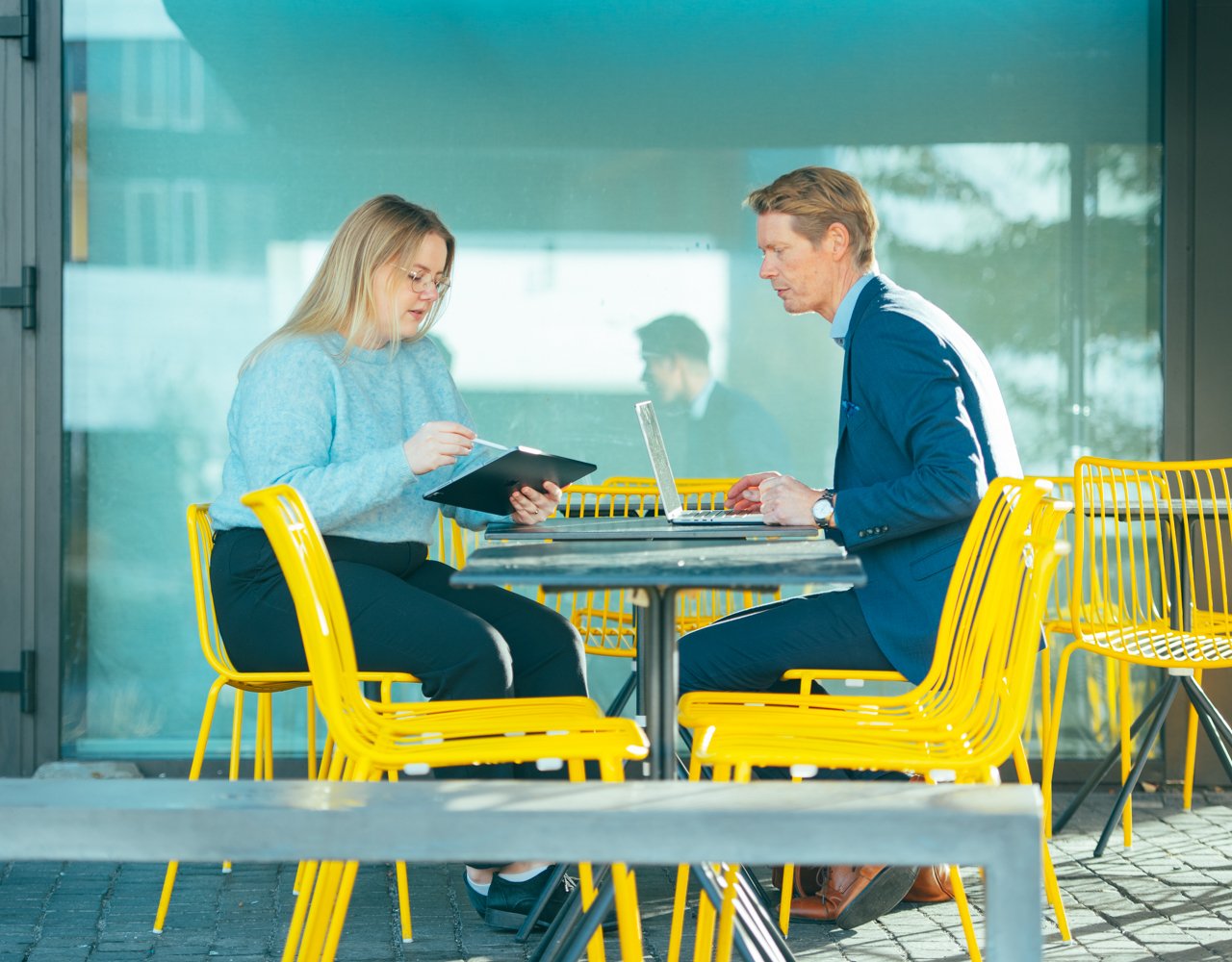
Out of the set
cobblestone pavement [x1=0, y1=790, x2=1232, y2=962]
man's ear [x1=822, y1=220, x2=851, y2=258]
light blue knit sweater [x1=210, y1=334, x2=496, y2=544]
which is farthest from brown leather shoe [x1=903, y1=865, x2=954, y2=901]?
man's ear [x1=822, y1=220, x2=851, y2=258]

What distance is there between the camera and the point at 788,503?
9.99 ft

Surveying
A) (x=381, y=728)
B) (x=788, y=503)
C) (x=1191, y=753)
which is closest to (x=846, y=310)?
(x=788, y=503)

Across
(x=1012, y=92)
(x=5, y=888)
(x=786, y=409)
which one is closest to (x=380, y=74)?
(x=786, y=409)

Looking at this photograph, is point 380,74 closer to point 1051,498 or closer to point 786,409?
point 786,409

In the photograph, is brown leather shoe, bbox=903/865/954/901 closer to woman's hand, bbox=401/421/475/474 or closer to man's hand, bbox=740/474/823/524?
man's hand, bbox=740/474/823/524

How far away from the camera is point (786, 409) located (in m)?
4.92

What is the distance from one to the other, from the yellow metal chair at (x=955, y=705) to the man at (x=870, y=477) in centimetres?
18

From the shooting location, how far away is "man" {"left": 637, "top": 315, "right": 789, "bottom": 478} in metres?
4.91

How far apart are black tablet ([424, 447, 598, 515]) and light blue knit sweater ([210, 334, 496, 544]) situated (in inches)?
5.7

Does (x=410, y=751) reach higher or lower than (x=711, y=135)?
lower

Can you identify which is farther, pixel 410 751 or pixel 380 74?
pixel 380 74

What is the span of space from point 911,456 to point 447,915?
152 centimetres

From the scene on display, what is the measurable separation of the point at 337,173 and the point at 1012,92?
2.24 meters

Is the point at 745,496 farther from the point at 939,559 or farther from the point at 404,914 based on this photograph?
the point at 404,914
